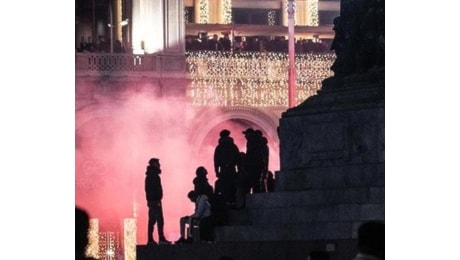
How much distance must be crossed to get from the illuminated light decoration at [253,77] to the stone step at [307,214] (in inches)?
878

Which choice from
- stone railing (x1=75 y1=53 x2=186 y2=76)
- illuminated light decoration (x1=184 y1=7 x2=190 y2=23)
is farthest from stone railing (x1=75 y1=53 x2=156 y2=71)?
illuminated light decoration (x1=184 y1=7 x2=190 y2=23)

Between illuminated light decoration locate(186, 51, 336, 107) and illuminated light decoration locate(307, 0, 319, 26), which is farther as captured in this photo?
illuminated light decoration locate(307, 0, 319, 26)

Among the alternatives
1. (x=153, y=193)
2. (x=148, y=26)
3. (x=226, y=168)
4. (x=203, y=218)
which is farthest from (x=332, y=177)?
(x=148, y=26)

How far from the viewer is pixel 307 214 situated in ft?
52.6

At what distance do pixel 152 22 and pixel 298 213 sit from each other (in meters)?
23.1

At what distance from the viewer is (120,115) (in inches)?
1502

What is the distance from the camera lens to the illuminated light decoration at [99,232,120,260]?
3488 cm

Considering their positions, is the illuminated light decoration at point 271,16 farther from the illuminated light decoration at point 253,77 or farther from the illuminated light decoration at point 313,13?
the illuminated light decoration at point 253,77

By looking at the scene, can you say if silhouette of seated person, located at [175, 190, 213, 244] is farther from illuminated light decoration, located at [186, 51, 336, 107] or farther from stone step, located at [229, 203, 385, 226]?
illuminated light decoration, located at [186, 51, 336, 107]

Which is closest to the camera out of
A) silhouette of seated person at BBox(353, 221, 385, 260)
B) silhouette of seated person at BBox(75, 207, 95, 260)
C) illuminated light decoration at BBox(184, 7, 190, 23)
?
silhouette of seated person at BBox(353, 221, 385, 260)

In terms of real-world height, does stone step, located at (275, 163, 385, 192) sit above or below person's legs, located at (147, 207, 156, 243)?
above

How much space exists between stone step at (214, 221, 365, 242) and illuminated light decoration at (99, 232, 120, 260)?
17.8 metres

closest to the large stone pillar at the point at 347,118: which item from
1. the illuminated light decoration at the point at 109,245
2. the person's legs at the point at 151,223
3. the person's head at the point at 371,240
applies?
the person's legs at the point at 151,223
